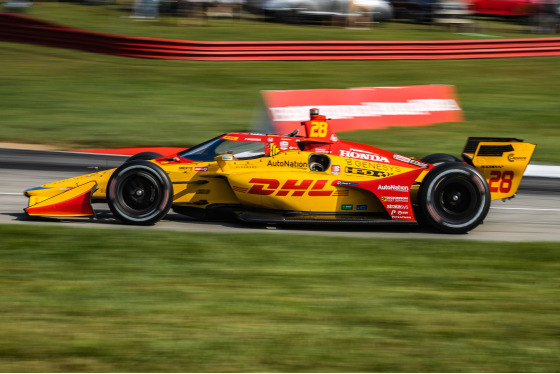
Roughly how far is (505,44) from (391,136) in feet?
33.1

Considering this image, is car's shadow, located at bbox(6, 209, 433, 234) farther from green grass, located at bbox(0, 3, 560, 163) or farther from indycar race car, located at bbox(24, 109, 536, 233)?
green grass, located at bbox(0, 3, 560, 163)

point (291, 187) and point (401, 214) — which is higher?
point (291, 187)

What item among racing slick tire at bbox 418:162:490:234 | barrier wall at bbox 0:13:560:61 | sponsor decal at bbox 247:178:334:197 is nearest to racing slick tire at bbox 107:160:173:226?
sponsor decal at bbox 247:178:334:197

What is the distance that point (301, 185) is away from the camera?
8125mm

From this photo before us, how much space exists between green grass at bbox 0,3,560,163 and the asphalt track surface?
1625 mm

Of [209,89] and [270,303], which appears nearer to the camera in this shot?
[270,303]

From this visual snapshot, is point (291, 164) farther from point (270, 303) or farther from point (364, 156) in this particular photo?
point (270, 303)

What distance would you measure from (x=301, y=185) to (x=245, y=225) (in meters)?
1.03

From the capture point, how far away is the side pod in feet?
27.5

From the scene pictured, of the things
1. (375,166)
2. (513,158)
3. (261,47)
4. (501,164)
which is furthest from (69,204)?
(261,47)

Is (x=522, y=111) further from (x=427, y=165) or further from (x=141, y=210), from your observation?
(x=141, y=210)

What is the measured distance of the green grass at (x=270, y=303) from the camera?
15.7ft

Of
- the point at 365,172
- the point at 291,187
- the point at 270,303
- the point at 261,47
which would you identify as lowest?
the point at 270,303

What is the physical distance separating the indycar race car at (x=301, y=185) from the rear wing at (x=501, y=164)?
1cm
